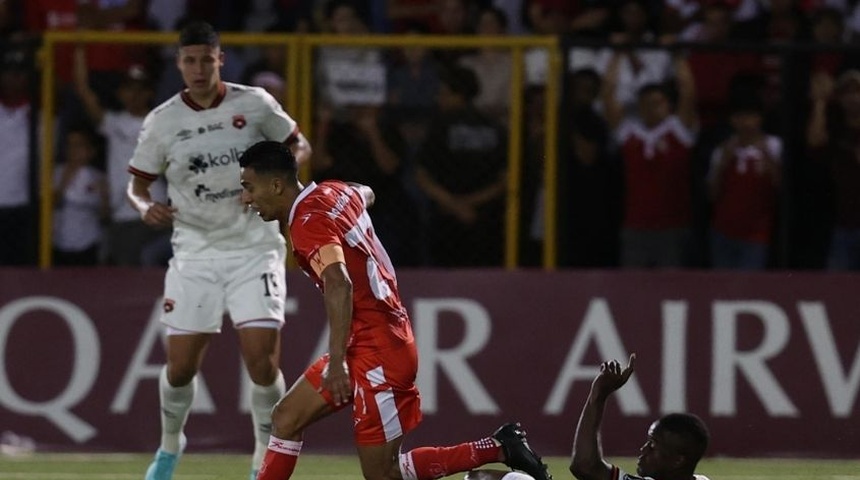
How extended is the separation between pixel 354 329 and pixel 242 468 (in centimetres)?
362

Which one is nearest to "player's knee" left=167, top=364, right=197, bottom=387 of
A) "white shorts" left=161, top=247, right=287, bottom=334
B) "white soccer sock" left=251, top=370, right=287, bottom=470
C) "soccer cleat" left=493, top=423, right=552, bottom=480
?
"white shorts" left=161, top=247, right=287, bottom=334

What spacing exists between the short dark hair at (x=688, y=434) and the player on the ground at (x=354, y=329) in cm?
113

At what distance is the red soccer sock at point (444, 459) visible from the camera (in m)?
8.45

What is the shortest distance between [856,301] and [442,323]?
2785mm

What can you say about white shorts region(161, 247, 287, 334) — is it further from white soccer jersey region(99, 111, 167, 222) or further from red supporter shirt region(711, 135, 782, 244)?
red supporter shirt region(711, 135, 782, 244)

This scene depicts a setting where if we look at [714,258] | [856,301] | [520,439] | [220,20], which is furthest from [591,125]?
[520,439]

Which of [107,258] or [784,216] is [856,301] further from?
[107,258]

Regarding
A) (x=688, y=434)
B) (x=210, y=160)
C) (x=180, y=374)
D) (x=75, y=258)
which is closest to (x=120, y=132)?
(x=75, y=258)

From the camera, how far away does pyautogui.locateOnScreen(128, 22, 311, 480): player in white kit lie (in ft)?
32.2

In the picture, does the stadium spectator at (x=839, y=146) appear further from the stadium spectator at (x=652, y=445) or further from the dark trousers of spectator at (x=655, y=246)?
the stadium spectator at (x=652, y=445)

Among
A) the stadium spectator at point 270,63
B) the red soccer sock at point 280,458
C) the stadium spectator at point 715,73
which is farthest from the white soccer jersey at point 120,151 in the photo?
the red soccer sock at point 280,458

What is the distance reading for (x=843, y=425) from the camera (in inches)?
492

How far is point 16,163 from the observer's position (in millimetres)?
12898

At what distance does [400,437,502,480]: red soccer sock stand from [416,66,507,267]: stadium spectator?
4.14 metres
